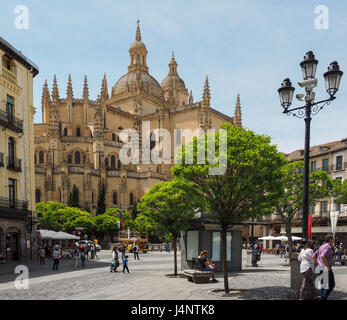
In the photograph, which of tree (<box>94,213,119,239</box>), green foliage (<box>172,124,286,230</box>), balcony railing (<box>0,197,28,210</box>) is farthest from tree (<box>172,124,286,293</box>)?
tree (<box>94,213,119,239</box>)

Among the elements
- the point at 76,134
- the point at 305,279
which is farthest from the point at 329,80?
the point at 76,134

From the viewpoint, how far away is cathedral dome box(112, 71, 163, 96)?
263 feet

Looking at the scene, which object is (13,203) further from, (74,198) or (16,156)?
(74,198)

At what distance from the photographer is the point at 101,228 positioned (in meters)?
44.8

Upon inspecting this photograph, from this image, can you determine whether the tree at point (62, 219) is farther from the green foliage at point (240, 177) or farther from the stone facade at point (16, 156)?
the green foliage at point (240, 177)

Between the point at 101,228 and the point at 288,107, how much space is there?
37889 mm

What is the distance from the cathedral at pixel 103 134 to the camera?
55.2 metres

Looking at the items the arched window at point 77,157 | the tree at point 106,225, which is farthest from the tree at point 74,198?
the arched window at point 77,157

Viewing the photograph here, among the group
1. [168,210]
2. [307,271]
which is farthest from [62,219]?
[307,271]

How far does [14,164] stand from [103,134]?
1440 inches

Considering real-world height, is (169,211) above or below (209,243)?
above

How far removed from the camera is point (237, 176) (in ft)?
37.6

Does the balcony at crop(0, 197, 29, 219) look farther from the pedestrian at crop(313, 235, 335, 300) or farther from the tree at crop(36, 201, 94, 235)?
the pedestrian at crop(313, 235, 335, 300)

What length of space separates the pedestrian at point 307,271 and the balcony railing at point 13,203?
19.2 m
